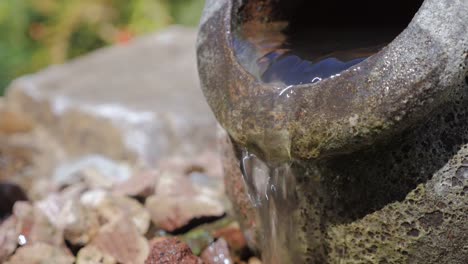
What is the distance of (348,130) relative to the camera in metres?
1.58

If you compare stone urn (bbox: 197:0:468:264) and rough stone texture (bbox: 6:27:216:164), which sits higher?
stone urn (bbox: 197:0:468:264)

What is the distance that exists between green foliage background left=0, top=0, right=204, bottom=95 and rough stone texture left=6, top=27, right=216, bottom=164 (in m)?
1.63

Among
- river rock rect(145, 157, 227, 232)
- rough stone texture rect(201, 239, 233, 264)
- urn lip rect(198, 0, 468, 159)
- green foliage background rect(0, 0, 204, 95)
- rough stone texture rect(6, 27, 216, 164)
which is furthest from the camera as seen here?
green foliage background rect(0, 0, 204, 95)

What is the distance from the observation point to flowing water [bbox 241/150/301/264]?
73.4 inches

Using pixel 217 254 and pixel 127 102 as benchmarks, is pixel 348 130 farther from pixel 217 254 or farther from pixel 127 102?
pixel 127 102

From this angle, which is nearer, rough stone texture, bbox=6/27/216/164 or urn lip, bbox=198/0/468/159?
urn lip, bbox=198/0/468/159

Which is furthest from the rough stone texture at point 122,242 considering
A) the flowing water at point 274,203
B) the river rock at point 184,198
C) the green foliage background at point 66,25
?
the green foliage background at point 66,25

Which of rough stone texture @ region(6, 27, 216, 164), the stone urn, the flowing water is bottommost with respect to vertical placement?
rough stone texture @ region(6, 27, 216, 164)

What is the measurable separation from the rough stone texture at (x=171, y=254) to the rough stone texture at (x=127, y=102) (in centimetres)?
186

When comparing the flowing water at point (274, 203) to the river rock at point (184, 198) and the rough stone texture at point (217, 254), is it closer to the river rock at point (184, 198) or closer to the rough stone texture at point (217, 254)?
the rough stone texture at point (217, 254)

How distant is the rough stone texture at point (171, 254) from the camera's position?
6.41 feet

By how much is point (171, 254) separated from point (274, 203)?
31 centimetres

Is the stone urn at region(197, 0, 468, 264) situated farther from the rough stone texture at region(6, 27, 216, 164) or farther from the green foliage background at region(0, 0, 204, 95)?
the green foliage background at region(0, 0, 204, 95)

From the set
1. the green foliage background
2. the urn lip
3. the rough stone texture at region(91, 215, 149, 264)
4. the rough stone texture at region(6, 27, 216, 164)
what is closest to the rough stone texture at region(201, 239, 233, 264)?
the rough stone texture at region(91, 215, 149, 264)
